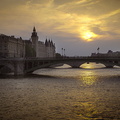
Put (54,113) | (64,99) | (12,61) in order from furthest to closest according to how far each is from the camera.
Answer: (12,61), (64,99), (54,113)

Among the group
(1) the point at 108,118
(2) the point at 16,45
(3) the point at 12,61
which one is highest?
(2) the point at 16,45

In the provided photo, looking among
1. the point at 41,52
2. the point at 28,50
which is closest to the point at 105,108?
the point at 28,50

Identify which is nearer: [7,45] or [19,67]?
[19,67]

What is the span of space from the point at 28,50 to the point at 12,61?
257 feet

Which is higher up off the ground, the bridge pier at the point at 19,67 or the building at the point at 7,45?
the building at the point at 7,45

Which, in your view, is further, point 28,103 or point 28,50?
point 28,50

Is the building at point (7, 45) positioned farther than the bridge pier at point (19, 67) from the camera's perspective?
Yes

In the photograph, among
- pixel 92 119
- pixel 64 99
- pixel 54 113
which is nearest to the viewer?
pixel 92 119

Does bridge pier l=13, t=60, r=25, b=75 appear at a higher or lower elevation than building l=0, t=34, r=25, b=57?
lower

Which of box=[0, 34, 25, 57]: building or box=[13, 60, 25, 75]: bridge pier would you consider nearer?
box=[13, 60, 25, 75]: bridge pier

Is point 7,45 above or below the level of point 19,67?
above

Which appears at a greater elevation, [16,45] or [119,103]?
[16,45]

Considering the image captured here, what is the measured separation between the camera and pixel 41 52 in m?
186

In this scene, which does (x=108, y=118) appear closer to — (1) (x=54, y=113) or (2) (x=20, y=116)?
(1) (x=54, y=113)
